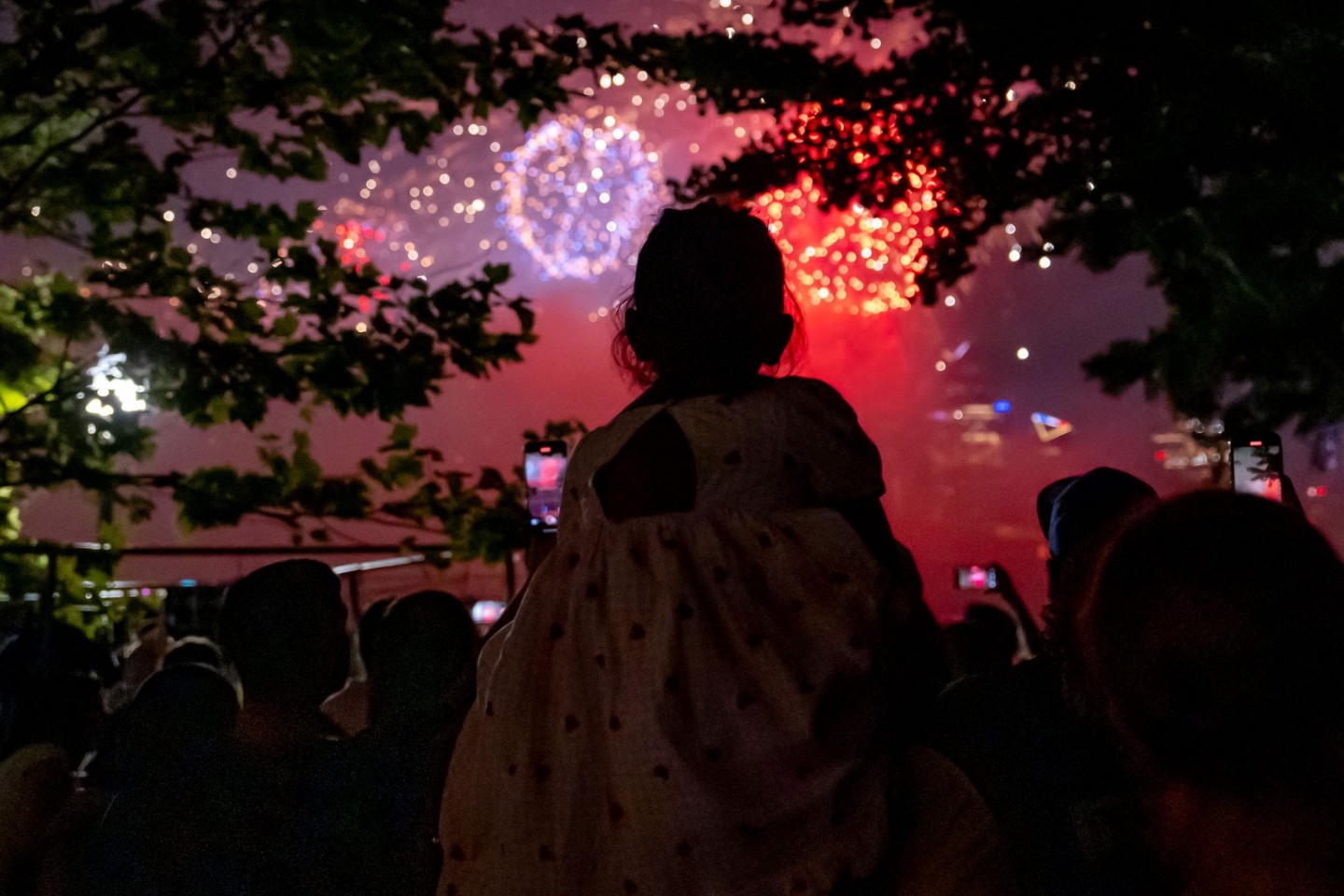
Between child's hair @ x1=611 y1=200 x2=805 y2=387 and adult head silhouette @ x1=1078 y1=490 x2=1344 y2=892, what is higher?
child's hair @ x1=611 y1=200 x2=805 y2=387

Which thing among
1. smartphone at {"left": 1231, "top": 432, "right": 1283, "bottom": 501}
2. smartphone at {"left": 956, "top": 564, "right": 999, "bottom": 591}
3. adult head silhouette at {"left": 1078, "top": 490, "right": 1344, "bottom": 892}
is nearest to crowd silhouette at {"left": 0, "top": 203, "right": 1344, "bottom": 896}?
adult head silhouette at {"left": 1078, "top": 490, "right": 1344, "bottom": 892}

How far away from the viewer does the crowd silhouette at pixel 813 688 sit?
1.30m

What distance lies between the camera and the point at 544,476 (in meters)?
3.84

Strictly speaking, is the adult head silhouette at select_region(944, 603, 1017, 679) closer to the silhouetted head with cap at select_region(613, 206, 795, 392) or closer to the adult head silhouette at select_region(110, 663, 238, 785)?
the adult head silhouette at select_region(110, 663, 238, 785)

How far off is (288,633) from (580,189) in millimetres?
8416

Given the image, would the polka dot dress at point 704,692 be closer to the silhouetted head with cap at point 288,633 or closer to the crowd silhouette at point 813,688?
the crowd silhouette at point 813,688

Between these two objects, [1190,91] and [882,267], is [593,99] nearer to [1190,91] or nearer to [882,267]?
[1190,91]

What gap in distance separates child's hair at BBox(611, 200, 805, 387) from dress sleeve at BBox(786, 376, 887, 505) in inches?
5.3

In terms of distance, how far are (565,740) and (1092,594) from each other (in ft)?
2.42

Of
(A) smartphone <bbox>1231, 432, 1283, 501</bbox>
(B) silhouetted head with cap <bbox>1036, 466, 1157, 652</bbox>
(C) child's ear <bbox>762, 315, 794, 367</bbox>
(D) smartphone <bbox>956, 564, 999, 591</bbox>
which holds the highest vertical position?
(C) child's ear <bbox>762, 315, 794, 367</bbox>

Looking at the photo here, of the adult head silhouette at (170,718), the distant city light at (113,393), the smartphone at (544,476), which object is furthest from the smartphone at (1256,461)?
the distant city light at (113,393)

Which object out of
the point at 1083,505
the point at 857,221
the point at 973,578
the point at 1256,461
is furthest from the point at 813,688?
the point at 857,221

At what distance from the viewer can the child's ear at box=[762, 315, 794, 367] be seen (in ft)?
6.28

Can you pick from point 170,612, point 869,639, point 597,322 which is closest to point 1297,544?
point 869,639
